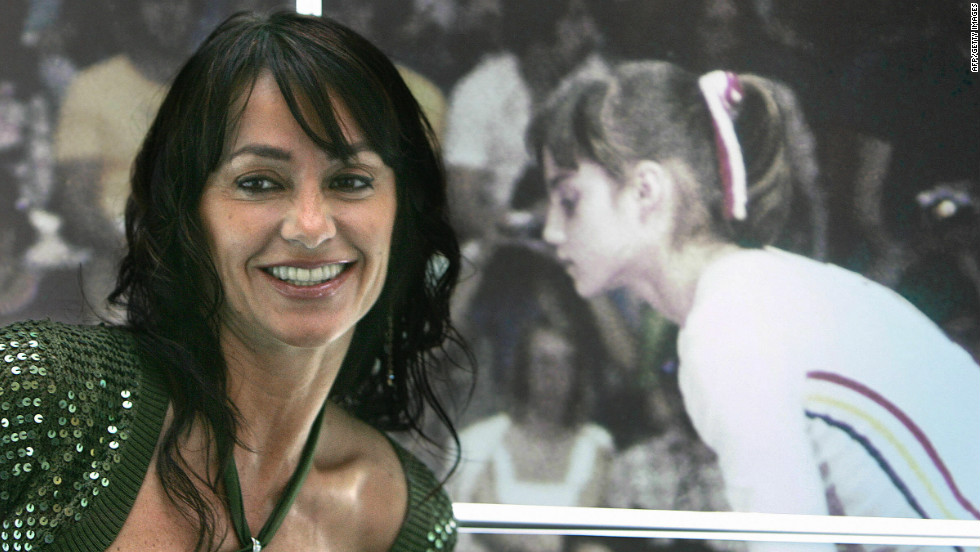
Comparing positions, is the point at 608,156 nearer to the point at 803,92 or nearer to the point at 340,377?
the point at 803,92

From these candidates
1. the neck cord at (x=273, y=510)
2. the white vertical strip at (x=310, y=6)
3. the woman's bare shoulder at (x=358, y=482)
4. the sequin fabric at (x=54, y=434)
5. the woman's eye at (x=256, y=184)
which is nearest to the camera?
the sequin fabric at (x=54, y=434)

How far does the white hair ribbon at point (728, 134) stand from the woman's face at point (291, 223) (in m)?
0.70

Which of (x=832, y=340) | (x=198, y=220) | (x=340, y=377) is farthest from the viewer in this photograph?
(x=832, y=340)

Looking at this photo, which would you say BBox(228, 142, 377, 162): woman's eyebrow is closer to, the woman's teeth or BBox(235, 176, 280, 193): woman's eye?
BBox(235, 176, 280, 193): woman's eye

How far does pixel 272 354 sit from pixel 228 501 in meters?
0.22

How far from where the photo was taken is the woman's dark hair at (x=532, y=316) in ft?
5.81

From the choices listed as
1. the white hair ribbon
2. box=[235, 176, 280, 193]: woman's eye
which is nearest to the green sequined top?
box=[235, 176, 280, 193]: woman's eye

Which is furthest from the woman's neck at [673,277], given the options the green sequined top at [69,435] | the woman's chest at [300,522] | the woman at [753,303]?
the green sequined top at [69,435]

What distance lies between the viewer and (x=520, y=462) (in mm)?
1794

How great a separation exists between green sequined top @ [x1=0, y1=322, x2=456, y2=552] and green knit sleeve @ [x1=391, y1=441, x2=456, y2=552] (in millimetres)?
483

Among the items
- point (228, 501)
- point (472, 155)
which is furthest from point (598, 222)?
point (228, 501)

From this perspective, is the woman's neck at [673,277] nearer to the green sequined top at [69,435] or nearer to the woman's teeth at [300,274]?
the woman's teeth at [300,274]

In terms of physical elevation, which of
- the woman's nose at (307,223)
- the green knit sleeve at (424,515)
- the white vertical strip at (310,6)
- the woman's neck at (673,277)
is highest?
the white vertical strip at (310,6)

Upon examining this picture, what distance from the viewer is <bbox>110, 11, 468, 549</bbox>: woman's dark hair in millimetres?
1256
